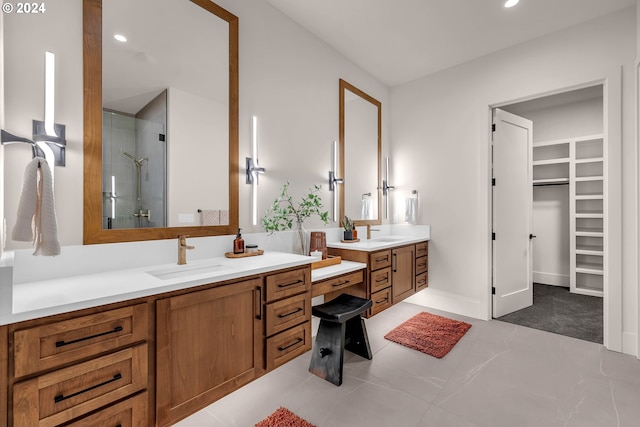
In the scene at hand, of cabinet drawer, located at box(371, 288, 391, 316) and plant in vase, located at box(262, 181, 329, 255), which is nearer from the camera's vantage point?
plant in vase, located at box(262, 181, 329, 255)

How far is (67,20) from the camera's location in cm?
149

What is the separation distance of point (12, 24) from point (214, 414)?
2294mm

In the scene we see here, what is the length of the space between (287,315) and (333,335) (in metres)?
0.60

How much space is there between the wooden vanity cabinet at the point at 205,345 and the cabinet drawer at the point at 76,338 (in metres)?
0.09

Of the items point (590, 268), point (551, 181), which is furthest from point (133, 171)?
point (590, 268)

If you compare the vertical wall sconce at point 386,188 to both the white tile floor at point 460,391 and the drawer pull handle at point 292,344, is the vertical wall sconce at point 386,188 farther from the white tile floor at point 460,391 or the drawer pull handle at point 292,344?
the drawer pull handle at point 292,344

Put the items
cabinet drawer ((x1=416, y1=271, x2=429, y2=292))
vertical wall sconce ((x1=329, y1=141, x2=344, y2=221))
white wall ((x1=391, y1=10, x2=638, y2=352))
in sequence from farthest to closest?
cabinet drawer ((x1=416, y1=271, x2=429, y2=292))
vertical wall sconce ((x1=329, y1=141, x2=344, y2=221))
white wall ((x1=391, y1=10, x2=638, y2=352))

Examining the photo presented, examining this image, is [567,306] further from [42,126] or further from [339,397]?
[42,126]

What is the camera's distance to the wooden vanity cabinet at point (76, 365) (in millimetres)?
947

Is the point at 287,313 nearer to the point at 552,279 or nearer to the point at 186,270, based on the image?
the point at 186,270

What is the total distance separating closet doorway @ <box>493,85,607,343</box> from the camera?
13.2 feet

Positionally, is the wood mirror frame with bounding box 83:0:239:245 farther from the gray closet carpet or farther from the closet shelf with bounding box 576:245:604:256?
the closet shelf with bounding box 576:245:604:256

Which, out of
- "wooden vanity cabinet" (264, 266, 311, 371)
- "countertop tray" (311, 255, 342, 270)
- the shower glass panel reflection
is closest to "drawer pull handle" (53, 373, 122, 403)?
"wooden vanity cabinet" (264, 266, 311, 371)

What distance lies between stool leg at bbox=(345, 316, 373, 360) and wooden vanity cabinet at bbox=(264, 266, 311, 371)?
2.24 ft
